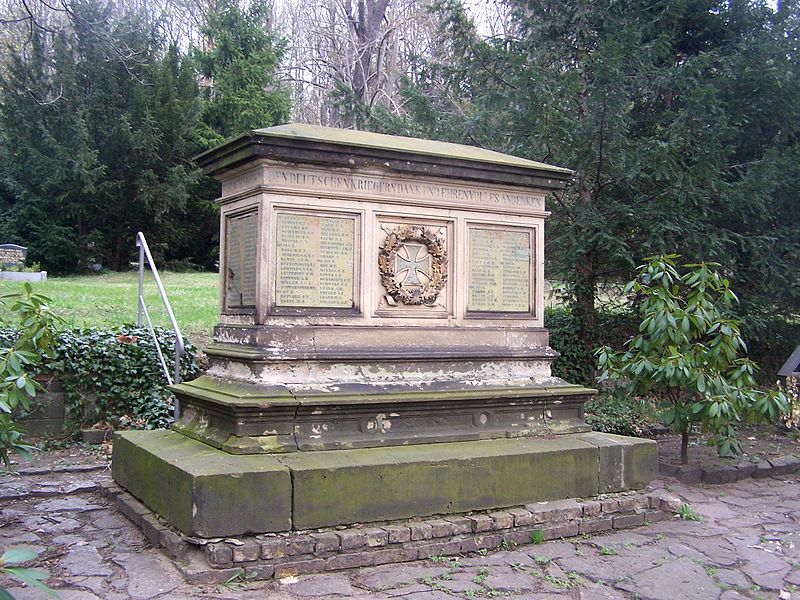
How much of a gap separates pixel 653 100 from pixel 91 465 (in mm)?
8623

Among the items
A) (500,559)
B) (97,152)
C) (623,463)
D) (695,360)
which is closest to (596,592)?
Result: (500,559)

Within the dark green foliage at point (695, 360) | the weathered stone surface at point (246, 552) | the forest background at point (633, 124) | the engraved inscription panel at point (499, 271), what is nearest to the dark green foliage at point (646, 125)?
the forest background at point (633, 124)

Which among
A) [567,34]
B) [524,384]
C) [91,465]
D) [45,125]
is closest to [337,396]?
[524,384]

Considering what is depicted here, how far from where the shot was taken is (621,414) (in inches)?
359

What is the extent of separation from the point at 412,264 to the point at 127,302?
8647 millimetres

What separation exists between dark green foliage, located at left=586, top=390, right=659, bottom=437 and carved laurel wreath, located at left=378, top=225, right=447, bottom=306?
3728 millimetres

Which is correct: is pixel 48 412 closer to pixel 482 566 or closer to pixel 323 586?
pixel 323 586

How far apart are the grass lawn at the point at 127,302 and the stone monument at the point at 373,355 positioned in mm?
4019

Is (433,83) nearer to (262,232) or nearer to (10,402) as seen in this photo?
(262,232)

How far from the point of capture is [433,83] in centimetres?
1174

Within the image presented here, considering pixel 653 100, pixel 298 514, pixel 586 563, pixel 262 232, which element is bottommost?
pixel 586 563

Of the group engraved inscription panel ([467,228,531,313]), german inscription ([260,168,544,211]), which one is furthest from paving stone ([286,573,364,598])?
german inscription ([260,168,544,211])

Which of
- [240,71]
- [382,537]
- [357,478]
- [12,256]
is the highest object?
[240,71]

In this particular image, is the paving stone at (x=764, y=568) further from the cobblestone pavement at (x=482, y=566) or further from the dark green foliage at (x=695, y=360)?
the dark green foliage at (x=695, y=360)
